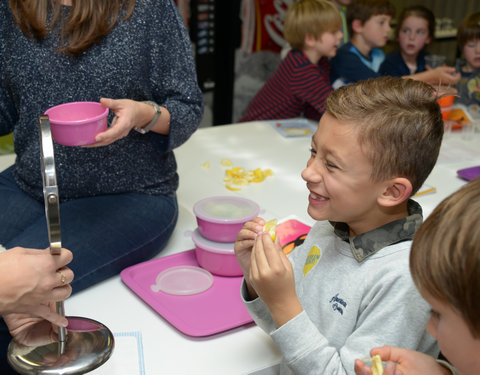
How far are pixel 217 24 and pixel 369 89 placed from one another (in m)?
2.74

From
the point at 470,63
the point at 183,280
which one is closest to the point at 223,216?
the point at 183,280

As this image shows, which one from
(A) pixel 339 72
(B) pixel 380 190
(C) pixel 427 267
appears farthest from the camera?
Result: (A) pixel 339 72

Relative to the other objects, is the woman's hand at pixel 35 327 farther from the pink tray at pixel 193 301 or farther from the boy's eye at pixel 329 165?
the boy's eye at pixel 329 165

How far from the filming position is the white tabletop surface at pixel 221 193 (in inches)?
42.6

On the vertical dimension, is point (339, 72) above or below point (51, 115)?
below

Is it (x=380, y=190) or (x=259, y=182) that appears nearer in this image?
(x=380, y=190)

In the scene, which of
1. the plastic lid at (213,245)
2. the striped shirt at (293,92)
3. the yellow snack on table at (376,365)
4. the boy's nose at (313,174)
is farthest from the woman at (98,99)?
the striped shirt at (293,92)

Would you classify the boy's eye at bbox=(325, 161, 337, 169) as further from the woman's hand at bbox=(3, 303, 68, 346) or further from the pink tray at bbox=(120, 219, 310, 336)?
the woman's hand at bbox=(3, 303, 68, 346)

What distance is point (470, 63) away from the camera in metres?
2.87

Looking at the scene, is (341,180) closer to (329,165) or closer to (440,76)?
(329,165)

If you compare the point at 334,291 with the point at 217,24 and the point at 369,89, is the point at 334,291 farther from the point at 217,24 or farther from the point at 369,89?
the point at 217,24

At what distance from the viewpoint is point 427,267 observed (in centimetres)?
71

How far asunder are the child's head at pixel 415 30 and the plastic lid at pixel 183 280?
7.88ft

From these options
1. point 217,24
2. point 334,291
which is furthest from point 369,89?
point 217,24
